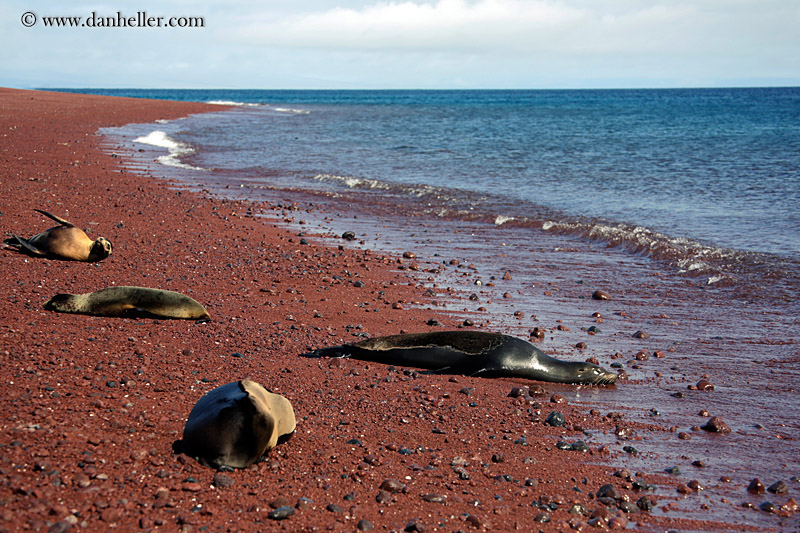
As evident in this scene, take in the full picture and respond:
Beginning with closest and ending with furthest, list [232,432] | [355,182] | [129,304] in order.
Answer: [232,432]
[129,304]
[355,182]

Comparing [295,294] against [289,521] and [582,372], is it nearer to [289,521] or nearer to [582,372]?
[582,372]

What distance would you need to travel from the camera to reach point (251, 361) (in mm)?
5777

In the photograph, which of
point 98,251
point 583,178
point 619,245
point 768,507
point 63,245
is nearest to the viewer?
point 768,507

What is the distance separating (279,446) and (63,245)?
5253mm

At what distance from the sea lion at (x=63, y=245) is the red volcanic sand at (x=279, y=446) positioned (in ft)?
0.68

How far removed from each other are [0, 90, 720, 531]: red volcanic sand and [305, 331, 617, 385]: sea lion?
15 cm

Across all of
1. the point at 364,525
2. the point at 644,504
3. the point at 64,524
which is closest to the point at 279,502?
the point at 364,525

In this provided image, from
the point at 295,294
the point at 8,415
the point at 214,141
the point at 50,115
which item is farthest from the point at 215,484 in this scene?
the point at 50,115

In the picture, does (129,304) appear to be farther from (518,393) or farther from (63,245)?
(518,393)

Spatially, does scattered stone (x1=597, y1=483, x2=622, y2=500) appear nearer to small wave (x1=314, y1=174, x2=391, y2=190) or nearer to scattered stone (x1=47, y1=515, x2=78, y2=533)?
scattered stone (x1=47, y1=515, x2=78, y2=533)

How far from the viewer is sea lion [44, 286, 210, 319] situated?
633 centimetres

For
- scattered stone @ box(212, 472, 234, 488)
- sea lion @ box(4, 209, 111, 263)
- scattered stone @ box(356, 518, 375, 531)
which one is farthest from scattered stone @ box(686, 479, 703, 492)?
sea lion @ box(4, 209, 111, 263)

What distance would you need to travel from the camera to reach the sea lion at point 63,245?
8.16 metres

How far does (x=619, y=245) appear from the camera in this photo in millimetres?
12125
